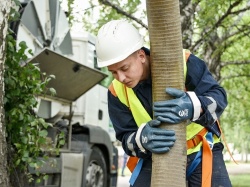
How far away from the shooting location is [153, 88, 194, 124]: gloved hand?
3.63m

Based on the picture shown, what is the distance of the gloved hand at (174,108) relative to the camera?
3631mm

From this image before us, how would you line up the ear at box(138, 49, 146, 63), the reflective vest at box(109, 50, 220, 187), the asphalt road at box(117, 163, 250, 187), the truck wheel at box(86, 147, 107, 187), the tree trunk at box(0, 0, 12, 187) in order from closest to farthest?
the ear at box(138, 49, 146, 63), the reflective vest at box(109, 50, 220, 187), the tree trunk at box(0, 0, 12, 187), the truck wheel at box(86, 147, 107, 187), the asphalt road at box(117, 163, 250, 187)

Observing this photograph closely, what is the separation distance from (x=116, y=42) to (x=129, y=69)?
0.16 m

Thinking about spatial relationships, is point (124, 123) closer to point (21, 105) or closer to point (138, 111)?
point (138, 111)

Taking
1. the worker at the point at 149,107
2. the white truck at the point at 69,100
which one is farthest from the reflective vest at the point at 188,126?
the white truck at the point at 69,100

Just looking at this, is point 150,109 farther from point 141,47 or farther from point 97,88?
point 97,88

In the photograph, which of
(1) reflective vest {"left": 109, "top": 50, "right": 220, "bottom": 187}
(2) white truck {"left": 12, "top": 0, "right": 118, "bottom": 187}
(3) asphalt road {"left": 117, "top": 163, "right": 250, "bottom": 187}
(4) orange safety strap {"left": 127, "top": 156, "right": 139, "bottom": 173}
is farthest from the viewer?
(3) asphalt road {"left": 117, "top": 163, "right": 250, "bottom": 187}

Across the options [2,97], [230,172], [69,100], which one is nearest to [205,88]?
[2,97]

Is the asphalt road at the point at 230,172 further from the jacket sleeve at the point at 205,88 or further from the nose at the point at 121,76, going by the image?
the nose at the point at 121,76

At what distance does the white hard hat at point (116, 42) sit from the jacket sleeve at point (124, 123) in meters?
0.39

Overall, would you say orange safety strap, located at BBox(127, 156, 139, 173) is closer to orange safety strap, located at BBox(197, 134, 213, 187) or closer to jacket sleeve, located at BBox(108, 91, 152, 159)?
jacket sleeve, located at BBox(108, 91, 152, 159)

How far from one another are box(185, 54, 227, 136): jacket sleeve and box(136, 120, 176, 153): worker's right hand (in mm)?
242

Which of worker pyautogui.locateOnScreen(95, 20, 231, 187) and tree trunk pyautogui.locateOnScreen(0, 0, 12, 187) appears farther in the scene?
tree trunk pyautogui.locateOnScreen(0, 0, 12, 187)

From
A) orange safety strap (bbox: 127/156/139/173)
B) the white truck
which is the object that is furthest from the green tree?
orange safety strap (bbox: 127/156/139/173)
